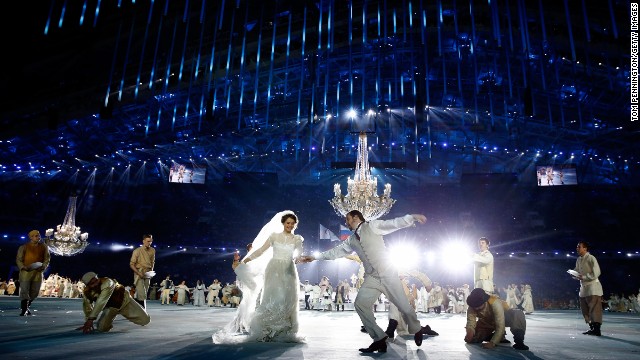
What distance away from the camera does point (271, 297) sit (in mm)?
4281

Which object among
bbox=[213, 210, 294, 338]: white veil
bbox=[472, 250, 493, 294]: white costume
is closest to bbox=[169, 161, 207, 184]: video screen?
bbox=[213, 210, 294, 338]: white veil

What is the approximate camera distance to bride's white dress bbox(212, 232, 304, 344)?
Answer: 13.6ft

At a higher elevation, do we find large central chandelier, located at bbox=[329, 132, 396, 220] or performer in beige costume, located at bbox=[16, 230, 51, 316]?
large central chandelier, located at bbox=[329, 132, 396, 220]

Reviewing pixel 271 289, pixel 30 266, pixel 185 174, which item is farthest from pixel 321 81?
pixel 271 289

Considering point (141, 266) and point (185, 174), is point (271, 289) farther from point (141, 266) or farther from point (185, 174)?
point (185, 174)

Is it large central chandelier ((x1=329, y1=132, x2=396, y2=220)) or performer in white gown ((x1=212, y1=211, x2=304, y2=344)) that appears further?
large central chandelier ((x1=329, y1=132, x2=396, y2=220))

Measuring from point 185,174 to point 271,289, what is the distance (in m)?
19.2

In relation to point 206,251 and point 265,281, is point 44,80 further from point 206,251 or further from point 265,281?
point 265,281

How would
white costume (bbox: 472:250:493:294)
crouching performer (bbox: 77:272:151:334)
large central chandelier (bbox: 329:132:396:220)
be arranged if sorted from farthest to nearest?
1. large central chandelier (bbox: 329:132:396:220)
2. white costume (bbox: 472:250:493:294)
3. crouching performer (bbox: 77:272:151:334)

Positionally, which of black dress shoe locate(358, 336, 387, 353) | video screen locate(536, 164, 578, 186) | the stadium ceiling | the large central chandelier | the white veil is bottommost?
black dress shoe locate(358, 336, 387, 353)

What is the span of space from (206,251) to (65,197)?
8.37 meters

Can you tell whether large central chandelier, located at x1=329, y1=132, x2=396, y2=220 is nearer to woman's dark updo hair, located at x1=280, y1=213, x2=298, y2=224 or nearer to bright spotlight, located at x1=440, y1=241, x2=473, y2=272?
woman's dark updo hair, located at x1=280, y1=213, x2=298, y2=224

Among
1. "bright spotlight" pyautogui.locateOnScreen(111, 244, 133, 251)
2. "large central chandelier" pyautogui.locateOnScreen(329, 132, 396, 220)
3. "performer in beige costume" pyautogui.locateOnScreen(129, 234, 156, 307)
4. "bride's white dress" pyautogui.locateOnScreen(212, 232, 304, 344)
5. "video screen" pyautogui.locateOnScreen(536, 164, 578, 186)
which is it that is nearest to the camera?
"bride's white dress" pyautogui.locateOnScreen(212, 232, 304, 344)

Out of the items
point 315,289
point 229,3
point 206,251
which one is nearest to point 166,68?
point 229,3
